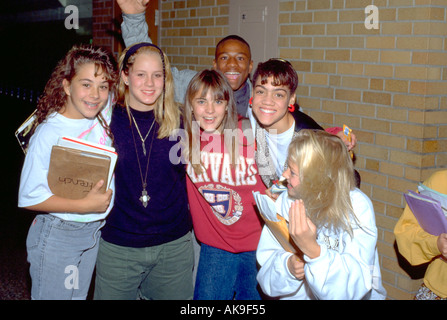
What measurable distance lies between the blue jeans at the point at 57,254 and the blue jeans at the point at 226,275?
0.72 meters

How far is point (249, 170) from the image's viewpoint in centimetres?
288

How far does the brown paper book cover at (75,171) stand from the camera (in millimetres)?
2555

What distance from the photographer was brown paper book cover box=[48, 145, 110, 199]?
255 centimetres

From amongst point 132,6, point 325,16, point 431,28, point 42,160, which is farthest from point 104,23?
point 431,28

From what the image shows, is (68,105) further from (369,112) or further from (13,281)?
(13,281)

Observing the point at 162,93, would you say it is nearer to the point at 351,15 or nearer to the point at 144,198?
the point at 144,198

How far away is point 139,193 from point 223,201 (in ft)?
1.67

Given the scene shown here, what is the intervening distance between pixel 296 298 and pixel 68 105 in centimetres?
169

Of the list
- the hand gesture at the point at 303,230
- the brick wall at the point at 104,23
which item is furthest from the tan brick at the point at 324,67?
the brick wall at the point at 104,23

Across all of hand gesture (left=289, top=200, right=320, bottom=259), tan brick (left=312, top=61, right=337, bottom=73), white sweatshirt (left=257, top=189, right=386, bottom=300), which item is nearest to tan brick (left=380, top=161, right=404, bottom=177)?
tan brick (left=312, top=61, right=337, bottom=73)

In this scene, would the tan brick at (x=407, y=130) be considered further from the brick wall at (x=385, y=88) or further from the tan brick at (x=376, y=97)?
the tan brick at (x=376, y=97)

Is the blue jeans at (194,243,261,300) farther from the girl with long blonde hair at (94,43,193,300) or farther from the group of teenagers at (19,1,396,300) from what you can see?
the girl with long blonde hair at (94,43,193,300)

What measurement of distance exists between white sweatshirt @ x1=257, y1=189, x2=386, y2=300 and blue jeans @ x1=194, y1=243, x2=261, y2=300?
43 centimetres

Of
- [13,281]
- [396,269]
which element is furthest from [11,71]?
[396,269]
